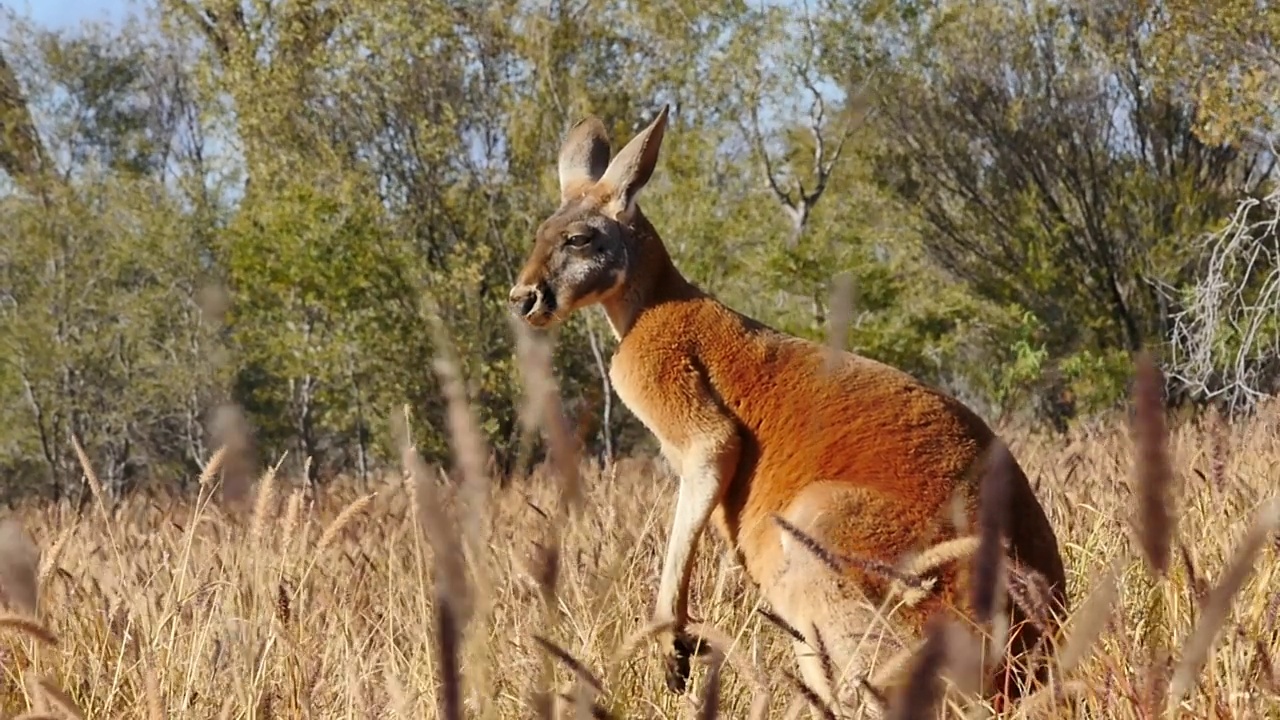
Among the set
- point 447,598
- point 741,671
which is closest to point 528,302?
point 741,671

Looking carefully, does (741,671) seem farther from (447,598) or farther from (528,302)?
(528,302)

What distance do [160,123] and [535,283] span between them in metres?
32.2

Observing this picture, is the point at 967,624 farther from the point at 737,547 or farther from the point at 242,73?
the point at 242,73

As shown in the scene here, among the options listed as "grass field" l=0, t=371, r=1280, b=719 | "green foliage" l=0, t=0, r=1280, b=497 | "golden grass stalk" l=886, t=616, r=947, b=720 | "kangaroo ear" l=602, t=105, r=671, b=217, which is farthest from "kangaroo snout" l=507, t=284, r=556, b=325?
"green foliage" l=0, t=0, r=1280, b=497

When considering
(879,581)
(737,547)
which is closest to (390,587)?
(737,547)

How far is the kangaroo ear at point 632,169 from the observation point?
4453 millimetres

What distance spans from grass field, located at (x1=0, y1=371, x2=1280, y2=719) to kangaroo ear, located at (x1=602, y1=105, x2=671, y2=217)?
3.41 ft

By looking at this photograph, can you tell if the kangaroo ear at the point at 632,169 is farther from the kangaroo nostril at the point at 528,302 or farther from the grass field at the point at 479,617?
the grass field at the point at 479,617

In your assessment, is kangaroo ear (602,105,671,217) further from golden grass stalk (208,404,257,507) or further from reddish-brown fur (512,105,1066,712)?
golden grass stalk (208,404,257,507)

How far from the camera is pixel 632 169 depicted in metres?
4.56

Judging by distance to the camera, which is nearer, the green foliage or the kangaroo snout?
the kangaroo snout

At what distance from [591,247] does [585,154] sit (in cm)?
76

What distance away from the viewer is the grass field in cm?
160

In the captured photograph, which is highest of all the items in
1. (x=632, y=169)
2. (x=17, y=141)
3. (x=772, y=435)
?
(x=17, y=141)
